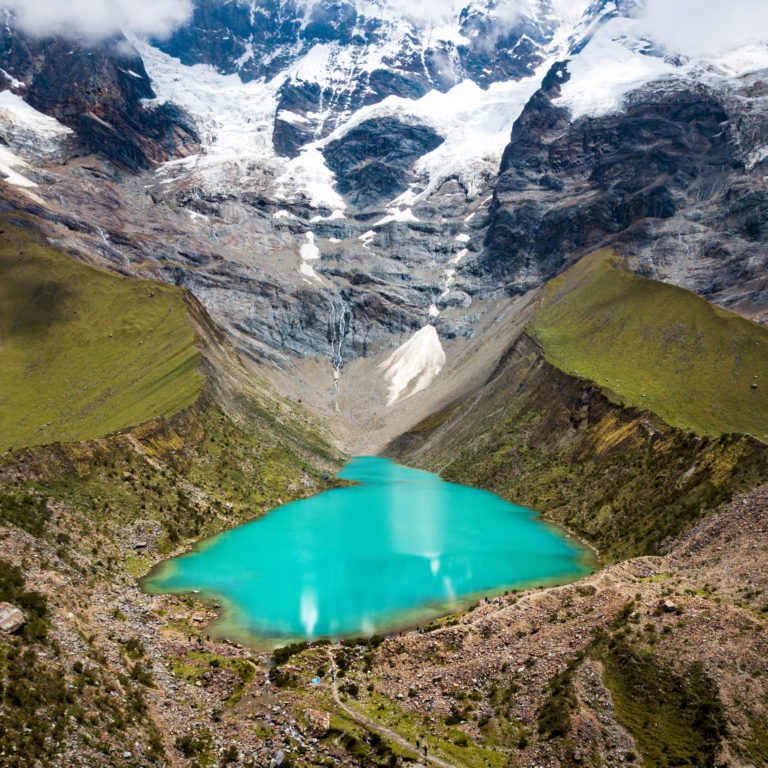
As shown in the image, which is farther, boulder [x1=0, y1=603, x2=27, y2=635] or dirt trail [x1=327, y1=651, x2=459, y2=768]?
boulder [x1=0, y1=603, x2=27, y2=635]

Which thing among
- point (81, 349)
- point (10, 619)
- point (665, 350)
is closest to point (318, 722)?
point (10, 619)

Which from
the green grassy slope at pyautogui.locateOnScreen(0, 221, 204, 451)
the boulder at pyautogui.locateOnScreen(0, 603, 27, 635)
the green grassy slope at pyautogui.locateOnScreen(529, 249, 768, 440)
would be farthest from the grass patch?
the green grassy slope at pyautogui.locateOnScreen(0, 221, 204, 451)

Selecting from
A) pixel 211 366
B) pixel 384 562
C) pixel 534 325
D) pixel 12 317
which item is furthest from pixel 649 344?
pixel 12 317

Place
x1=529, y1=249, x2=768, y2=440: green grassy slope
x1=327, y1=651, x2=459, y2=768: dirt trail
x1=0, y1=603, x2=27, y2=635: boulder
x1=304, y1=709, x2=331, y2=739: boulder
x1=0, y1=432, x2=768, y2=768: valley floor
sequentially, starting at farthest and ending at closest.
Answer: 1. x1=529, y1=249, x2=768, y2=440: green grassy slope
2. x1=304, y1=709, x2=331, y2=739: boulder
3. x1=0, y1=603, x2=27, y2=635: boulder
4. x1=327, y1=651, x2=459, y2=768: dirt trail
5. x1=0, y1=432, x2=768, y2=768: valley floor

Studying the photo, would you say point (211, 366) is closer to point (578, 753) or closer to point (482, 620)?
point (482, 620)

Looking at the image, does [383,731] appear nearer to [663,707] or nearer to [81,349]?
[663,707]

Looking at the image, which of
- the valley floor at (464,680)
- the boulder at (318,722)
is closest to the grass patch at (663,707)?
the valley floor at (464,680)

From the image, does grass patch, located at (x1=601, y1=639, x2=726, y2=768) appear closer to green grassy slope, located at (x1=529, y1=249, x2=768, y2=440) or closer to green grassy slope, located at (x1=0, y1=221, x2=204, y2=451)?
green grassy slope, located at (x1=529, y1=249, x2=768, y2=440)
